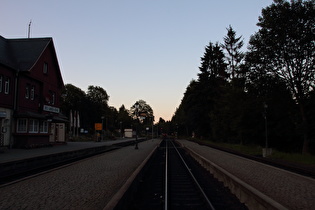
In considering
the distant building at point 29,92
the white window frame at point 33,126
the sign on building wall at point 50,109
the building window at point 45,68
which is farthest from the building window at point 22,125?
the building window at point 45,68

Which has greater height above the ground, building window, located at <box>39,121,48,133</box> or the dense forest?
the dense forest

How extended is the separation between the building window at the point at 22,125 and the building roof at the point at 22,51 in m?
4.59

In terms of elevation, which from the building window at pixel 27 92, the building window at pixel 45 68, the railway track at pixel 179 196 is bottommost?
the railway track at pixel 179 196

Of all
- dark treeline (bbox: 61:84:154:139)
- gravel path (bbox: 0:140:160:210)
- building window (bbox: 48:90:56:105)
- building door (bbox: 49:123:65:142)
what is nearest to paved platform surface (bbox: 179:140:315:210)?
gravel path (bbox: 0:140:160:210)

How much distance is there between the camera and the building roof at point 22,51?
25.8 m

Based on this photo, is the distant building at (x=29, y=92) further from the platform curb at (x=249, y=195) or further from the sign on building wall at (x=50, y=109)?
the platform curb at (x=249, y=195)

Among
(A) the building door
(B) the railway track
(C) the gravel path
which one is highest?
(A) the building door

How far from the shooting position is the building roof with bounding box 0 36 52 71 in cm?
2575

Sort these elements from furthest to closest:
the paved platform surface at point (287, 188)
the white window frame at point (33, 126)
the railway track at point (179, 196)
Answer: the white window frame at point (33, 126) → the railway track at point (179, 196) → the paved platform surface at point (287, 188)

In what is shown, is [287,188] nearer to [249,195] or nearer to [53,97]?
[249,195]

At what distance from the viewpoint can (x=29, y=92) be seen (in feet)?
87.8

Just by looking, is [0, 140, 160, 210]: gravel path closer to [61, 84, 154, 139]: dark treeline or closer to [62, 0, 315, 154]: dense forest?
[62, 0, 315, 154]: dense forest

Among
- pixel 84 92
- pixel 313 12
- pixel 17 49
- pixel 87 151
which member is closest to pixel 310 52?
pixel 313 12

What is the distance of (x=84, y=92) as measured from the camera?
94.9 meters
